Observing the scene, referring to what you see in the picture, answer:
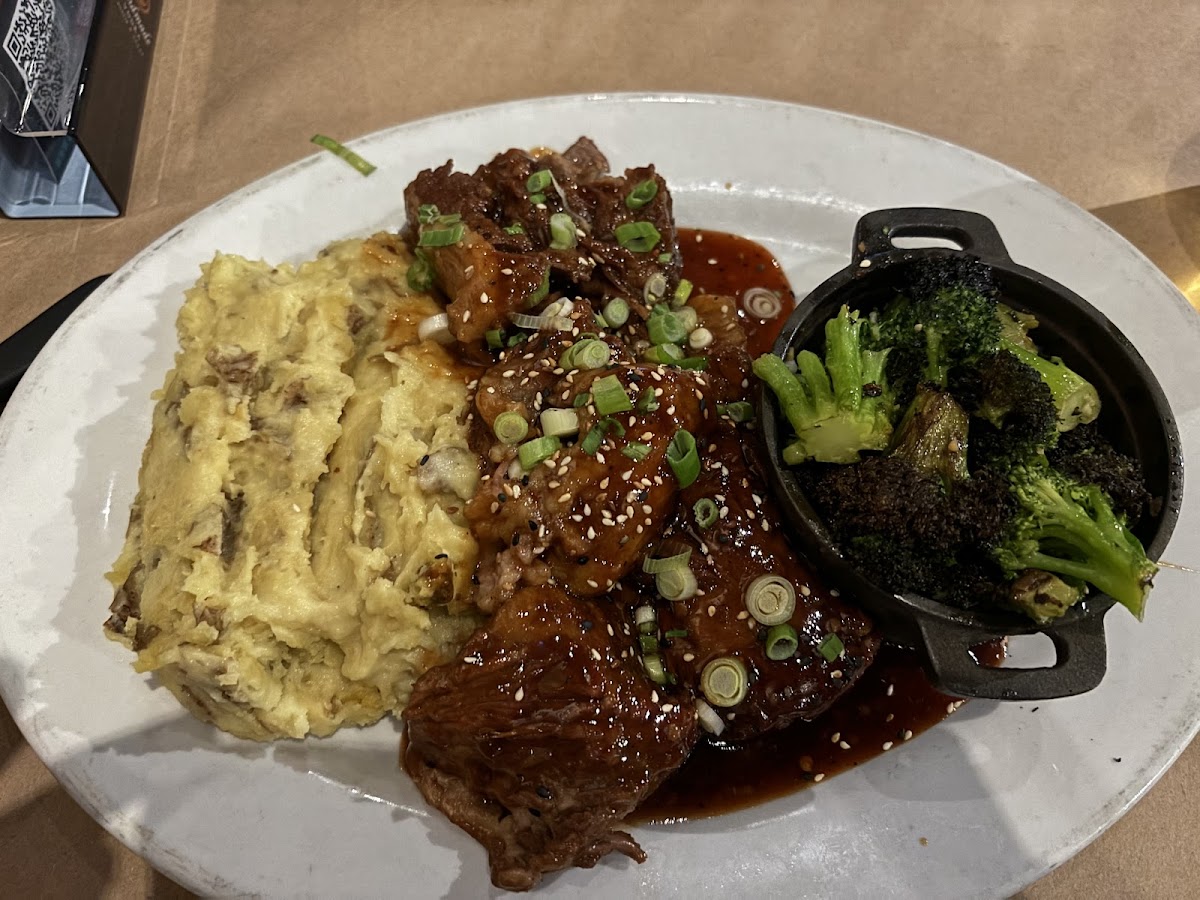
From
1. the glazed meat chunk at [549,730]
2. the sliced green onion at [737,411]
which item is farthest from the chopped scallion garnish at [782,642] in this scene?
the sliced green onion at [737,411]

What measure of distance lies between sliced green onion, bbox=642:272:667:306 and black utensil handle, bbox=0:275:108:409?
106 inches

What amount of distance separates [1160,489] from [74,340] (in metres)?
4.41

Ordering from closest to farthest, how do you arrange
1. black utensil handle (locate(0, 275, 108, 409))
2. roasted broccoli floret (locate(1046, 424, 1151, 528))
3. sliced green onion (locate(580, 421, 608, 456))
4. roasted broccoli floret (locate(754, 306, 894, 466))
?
1. roasted broccoli floret (locate(1046, 424, 1151, 528))
2. roasted broccoli floret (locate(754, 306, 894, 466))
3. sliced green onion (locate(580, 421, 608, 456))
4. black utensil handle (locate(0, 275, 108, 409))

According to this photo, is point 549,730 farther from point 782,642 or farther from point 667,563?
point 782,642

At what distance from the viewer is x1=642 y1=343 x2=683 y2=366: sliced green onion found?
3.29 m

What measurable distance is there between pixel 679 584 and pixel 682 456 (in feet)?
1.53

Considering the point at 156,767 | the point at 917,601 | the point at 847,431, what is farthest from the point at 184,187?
the point at 917,601

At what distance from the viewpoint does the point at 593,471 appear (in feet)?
9.02

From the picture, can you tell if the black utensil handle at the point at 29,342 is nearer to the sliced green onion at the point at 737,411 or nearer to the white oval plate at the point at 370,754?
the white oval plate at the point at 370,754

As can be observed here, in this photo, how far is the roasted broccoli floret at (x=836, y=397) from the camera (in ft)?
8.71

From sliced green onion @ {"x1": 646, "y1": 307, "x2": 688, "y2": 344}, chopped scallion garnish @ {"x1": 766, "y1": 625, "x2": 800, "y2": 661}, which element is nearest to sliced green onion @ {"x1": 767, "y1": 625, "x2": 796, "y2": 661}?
chopped scallion garnish @ {"x1": 766, "y1": 625, "x2": 800, "y2": 661}

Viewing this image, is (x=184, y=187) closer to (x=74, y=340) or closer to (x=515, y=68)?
(x=74, y=340)

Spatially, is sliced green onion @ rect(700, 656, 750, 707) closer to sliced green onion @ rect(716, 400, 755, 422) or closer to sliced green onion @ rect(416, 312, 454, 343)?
sliced green onion @ rect(716, 400, 755, 422)

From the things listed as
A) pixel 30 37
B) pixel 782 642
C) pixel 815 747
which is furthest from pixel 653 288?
pixel 30 37
